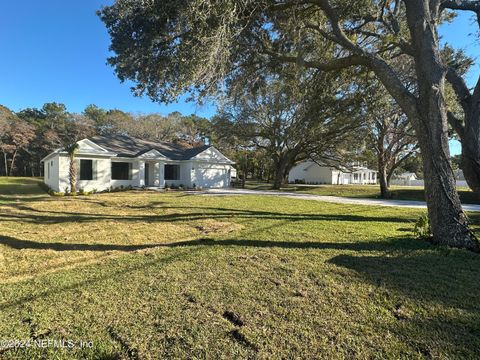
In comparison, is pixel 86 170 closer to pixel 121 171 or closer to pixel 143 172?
pixel 121 171

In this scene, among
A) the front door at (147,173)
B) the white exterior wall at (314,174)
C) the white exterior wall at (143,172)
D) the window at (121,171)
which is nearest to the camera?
the white exterior wall at (143,172)

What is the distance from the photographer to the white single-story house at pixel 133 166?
62.4 feet

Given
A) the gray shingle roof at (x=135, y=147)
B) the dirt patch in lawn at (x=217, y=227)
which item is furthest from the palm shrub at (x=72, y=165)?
the dirt patch in lawn at (x=217, y=227)

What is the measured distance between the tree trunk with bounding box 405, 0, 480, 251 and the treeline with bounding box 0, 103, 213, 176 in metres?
34.1

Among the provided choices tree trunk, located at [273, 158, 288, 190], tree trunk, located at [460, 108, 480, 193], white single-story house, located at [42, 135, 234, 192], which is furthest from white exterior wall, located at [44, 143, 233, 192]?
tree trunk, located at [460, 108, 480, 193]

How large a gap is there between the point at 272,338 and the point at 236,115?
23005mm

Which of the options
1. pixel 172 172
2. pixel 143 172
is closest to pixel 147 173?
pixel 143 172

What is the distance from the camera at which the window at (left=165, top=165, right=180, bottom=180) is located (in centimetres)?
2440

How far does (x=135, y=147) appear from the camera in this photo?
23.9 metres

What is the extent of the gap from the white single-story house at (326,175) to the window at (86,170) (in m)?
30.1

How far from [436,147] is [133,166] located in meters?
20.3

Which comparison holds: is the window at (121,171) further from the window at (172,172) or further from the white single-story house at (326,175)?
the white single-story house at (326,175)

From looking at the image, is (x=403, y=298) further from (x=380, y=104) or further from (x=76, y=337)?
(x=380, y=104)

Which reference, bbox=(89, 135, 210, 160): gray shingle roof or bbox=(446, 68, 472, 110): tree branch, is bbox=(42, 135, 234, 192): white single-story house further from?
bbox=(446, 68, 472, 110): tree branch
